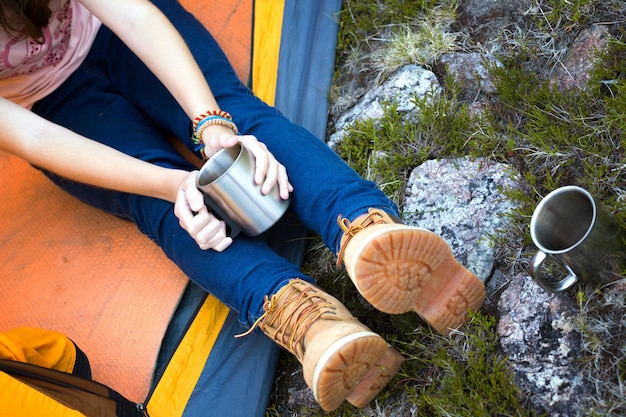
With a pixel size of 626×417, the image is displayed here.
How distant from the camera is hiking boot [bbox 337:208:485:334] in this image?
1127 millimetres

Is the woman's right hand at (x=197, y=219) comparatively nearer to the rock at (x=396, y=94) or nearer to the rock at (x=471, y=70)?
the rock at (x=396, y=94)

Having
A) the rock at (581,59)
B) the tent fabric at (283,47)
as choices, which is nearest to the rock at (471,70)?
the rock at (581,59)

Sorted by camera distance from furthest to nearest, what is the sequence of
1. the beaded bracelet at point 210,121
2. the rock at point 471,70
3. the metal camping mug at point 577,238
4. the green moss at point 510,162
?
1. the rock at point 471,70
2. the beaded bracelet at point 210,121
3. the green moss at point 510,162
4. the metal camping mug at point 577,238

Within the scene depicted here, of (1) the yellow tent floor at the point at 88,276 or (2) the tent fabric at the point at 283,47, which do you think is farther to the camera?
(2) the tent fabric at the point at 283,47

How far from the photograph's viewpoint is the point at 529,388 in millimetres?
1192

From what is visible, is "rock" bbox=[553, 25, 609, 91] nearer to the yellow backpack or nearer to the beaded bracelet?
the beaded bracelet

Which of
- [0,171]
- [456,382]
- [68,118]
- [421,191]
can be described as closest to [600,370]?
[456,382]

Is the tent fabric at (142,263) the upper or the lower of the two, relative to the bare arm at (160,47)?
lower

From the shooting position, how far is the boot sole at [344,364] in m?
1.10

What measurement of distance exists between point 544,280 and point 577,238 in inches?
3.6

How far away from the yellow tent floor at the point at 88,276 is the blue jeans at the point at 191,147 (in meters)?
0.14

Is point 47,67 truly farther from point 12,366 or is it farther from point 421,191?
point 421,191

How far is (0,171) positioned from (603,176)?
5.16ft

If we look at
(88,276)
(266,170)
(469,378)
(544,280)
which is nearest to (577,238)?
(544,280)
